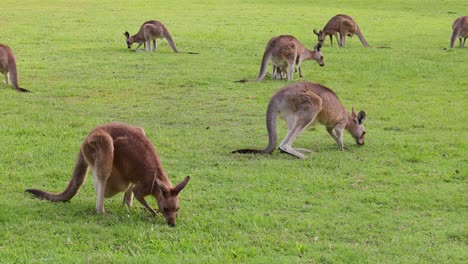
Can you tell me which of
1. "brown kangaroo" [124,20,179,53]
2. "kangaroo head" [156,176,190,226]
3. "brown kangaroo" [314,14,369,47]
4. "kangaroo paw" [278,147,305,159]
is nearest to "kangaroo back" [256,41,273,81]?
"brown kangaroo" [124,20,179,53]

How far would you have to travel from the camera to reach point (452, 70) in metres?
16.5

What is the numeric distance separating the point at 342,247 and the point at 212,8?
94.5ft

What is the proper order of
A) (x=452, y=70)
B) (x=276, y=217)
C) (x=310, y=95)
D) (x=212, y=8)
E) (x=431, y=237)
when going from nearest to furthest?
(x=431, y=237) < (x=276, y=217) < (x=310, y=95) < (x=452, y=70) < (x=212, y=8)

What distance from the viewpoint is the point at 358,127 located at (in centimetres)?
986

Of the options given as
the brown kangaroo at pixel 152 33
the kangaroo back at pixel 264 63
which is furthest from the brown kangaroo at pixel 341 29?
the kangaroo back at pixel 264 63

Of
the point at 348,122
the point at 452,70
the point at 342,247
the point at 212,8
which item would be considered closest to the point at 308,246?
the point at 342,247

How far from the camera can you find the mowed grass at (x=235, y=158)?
5855mm

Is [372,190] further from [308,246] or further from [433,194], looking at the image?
[308,246]

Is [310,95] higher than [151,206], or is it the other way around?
[310,95]

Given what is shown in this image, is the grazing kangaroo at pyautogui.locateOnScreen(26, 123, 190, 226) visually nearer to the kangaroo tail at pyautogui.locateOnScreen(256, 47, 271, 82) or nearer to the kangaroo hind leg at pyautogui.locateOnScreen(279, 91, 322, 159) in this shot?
the kangaroo hind leg at pyautogui.locateOnScreen(279, 91, 322, 159)

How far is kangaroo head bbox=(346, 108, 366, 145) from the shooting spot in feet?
32.3

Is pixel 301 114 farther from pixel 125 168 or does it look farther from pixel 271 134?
pixel 125 168

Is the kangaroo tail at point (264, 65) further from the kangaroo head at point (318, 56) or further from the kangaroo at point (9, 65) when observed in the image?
the kangaroo at point (9, 65)

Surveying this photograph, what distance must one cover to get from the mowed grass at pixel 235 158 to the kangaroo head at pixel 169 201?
0.10 meters
